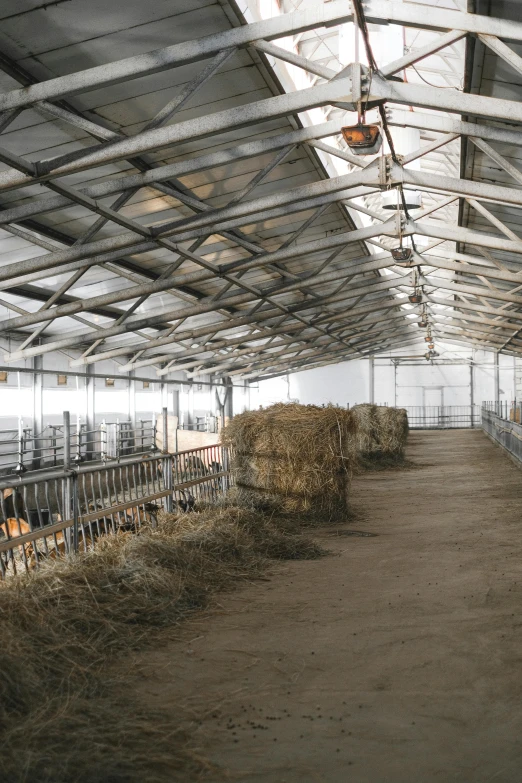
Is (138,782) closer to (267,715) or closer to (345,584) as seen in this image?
(267,715)

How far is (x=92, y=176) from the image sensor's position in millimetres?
9438

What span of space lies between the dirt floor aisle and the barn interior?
2 centimetres

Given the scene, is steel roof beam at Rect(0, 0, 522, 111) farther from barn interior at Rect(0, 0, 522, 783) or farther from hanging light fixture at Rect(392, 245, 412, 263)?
hanging light fixture at Rect(392, 245, 412, 263)

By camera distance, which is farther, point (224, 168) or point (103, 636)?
point (224, 168)

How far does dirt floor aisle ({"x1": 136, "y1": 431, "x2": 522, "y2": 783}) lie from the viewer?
129 inches

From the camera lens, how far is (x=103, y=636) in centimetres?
483

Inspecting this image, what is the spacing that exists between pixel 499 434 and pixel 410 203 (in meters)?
14.6

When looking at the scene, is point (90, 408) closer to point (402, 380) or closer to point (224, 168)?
point (224, 168)

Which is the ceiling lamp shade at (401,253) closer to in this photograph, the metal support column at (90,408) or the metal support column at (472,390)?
the metal support column at (90,408)

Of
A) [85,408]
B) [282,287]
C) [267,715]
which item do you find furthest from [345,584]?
[85,408]

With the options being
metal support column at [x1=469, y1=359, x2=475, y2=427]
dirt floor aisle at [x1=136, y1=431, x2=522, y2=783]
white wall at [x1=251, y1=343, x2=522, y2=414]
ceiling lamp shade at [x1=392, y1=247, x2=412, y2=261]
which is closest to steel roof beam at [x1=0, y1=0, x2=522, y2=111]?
dirt floor aisle at [x1=136, y1=431, x2=522, y2=783]

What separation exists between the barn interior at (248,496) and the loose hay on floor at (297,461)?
0.12 ft

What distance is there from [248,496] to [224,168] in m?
4.57

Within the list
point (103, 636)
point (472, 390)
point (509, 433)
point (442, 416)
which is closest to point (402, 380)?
point (442, 416)
